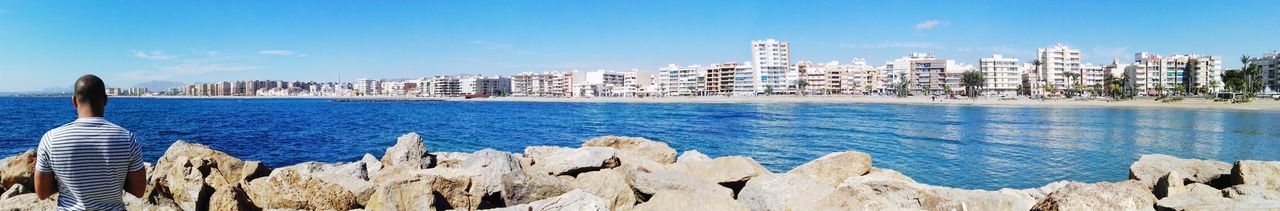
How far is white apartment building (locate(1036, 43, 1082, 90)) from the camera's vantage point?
134m

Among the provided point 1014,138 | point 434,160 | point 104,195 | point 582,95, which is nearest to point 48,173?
point 104,195

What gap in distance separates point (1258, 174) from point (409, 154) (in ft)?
37.6

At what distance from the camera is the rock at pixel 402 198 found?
6.11 metres

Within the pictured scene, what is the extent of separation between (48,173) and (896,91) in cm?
14082

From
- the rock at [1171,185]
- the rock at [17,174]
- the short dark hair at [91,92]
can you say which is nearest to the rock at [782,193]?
the rock at [1171,185]

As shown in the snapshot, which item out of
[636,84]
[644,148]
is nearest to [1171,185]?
[644,148]

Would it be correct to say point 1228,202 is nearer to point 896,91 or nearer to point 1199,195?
point 1199,195

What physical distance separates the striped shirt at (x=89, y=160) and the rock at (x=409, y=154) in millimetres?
6758

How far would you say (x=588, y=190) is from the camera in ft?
24.7

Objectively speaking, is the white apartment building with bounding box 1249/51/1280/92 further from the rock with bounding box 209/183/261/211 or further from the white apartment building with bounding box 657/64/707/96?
the rock with bounding box 209/183/261/211

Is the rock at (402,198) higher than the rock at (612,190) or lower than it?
higher

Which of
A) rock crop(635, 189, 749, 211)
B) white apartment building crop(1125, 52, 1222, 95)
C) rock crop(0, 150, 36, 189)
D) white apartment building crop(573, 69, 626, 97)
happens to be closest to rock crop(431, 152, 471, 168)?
rock crop(0, 150, 36, 189)

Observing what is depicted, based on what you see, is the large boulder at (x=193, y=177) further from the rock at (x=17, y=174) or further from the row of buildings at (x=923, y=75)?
the row of buildings at (x=923, y=75)

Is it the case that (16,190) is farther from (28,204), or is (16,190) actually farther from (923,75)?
(923,75)
